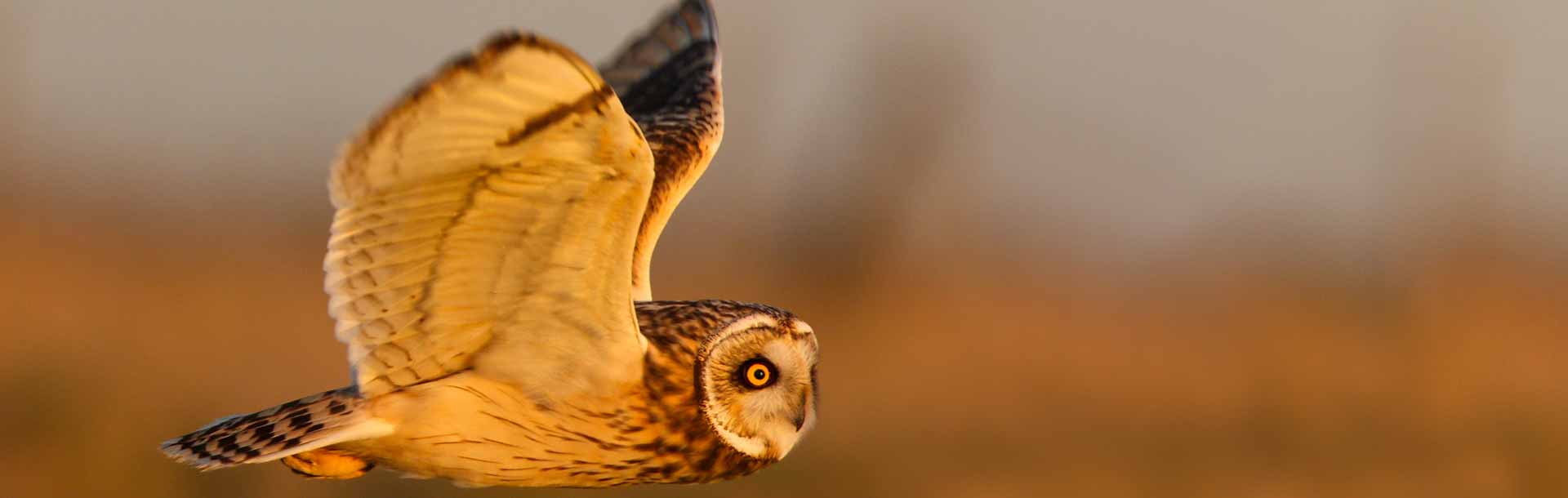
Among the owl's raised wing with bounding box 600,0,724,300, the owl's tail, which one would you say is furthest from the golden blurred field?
the owl's tail

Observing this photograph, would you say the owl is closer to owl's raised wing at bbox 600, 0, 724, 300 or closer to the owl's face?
the owl's face

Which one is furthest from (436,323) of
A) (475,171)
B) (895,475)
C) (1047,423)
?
(1047,423)

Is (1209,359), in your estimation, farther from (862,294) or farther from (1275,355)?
(862,294)

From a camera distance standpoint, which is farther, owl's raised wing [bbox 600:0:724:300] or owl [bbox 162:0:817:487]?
owl's raised wing [bbox 600:0:724:300]

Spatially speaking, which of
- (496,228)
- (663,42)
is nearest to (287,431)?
(496,228)

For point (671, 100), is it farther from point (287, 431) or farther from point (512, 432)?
point (287, 431)

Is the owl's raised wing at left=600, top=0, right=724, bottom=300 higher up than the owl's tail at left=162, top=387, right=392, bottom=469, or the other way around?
the owl's raised wing at left=600, top=0, right=724, bottom=300
